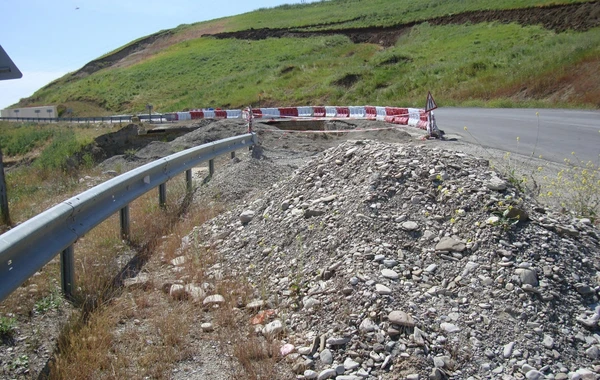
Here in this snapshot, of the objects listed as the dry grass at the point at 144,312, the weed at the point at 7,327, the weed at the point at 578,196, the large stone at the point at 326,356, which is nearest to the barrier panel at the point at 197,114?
the dry grass at the point at 144,312

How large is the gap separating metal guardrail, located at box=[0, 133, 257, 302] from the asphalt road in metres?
7.28

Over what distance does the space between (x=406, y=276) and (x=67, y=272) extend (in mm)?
3046

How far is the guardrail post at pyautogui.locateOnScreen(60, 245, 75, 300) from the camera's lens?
5137 mm

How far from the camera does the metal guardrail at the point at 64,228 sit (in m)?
4.25

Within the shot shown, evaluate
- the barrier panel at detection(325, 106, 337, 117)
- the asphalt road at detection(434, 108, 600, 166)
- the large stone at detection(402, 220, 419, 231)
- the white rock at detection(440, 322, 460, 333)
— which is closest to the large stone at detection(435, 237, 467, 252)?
the large stone at detection(402, 220, 419, 231)

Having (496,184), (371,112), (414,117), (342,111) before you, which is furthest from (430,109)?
(342,111)

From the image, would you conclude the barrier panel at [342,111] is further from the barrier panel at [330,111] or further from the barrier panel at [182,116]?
the barrier panel at [182,116]

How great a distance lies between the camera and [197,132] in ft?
57.7

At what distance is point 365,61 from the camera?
49250 millimetres

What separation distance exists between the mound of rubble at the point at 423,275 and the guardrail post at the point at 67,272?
151 centimetres

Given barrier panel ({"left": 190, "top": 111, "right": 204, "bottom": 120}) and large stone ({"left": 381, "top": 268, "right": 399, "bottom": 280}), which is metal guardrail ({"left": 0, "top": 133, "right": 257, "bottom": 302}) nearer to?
large stone ({"left": 381, "top": 268, "right": 399, "bottom": 280})

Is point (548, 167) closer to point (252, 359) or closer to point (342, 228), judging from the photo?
point (342, 228)

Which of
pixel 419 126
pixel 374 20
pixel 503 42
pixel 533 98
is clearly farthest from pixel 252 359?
pixel 374 20

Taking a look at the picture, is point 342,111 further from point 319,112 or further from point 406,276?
point 406,276
